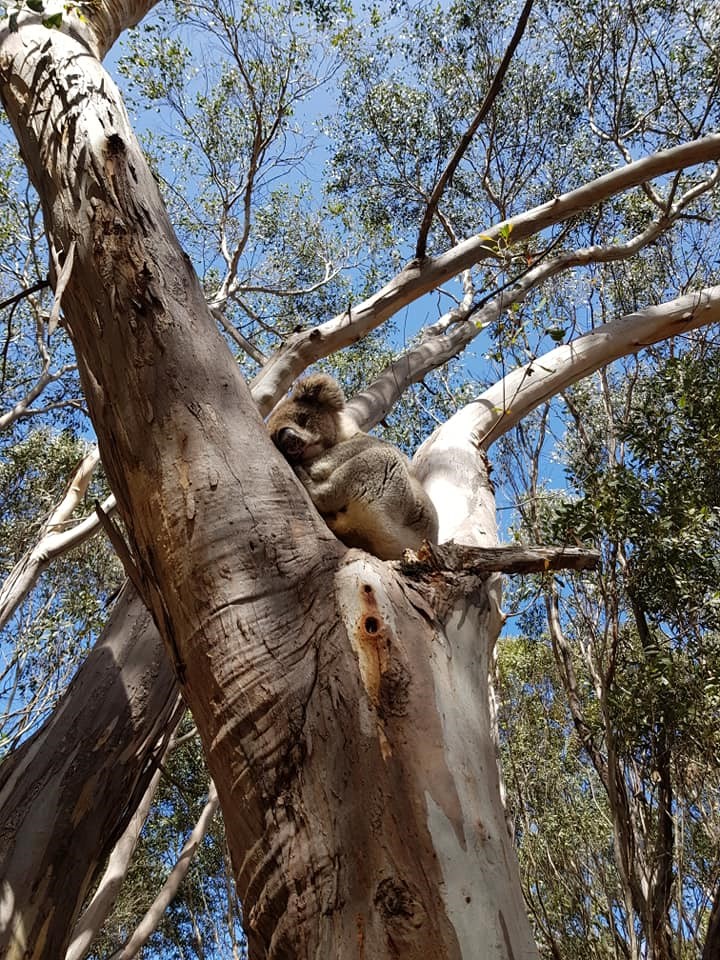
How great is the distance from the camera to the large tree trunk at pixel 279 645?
1270 mm

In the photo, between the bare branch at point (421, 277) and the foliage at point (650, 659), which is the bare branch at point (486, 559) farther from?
the foliage at point (650, 659)

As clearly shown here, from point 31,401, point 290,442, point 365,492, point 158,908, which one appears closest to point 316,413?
point 290,442

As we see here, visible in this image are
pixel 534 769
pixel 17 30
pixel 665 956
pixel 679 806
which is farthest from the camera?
pixel 534 769

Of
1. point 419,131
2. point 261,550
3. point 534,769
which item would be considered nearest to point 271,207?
point 419,131

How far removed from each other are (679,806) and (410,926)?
5.97m

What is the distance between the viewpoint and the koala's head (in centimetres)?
361

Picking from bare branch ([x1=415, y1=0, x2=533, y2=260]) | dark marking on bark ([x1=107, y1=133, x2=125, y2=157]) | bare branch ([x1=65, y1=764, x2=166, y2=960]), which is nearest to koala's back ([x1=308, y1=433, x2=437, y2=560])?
bare branch ([x1=415, y1=0, x2=533, y2=260])

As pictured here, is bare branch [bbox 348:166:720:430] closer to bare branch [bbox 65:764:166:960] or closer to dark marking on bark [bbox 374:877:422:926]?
bare branch [bbox 65:764:166:960]

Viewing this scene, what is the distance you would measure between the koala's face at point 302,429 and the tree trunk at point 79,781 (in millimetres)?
891

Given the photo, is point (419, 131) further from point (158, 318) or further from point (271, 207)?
point (158, 318)

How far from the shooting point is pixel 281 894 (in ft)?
4.27

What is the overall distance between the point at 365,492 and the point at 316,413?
0.68m

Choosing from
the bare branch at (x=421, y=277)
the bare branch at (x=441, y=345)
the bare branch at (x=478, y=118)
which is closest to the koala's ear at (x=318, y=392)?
the bare branch at (x=421, y=277)

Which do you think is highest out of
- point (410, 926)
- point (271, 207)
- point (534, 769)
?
point (271, 207)
